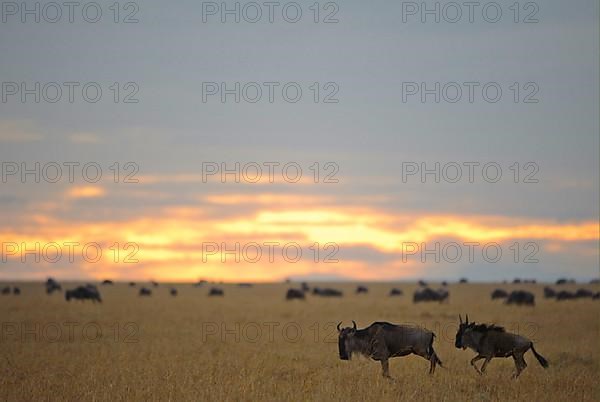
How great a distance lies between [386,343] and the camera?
56.6 ft

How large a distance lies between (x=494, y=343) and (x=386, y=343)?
103 inches

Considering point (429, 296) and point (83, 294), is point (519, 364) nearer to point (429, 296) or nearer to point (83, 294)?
point (429, 296)

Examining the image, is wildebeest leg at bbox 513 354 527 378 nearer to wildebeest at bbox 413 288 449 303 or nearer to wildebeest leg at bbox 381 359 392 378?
wildebeest leg at bbox 381 359 392 378

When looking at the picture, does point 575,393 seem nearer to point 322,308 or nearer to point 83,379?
point 83,379

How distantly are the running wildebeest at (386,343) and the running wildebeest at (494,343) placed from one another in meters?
1.12

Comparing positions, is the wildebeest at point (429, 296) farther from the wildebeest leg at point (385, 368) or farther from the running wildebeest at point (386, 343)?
the wildebeest leg at point (385, 368)

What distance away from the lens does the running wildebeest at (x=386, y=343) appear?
17.2 meters

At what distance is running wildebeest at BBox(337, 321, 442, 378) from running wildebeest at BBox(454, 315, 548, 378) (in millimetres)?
1115

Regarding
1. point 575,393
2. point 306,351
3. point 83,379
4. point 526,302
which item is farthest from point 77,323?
point 526,302

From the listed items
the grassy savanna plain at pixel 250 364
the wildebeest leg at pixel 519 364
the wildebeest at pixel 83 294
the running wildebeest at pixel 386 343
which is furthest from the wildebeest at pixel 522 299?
the running wildebeest at pixel 386 343

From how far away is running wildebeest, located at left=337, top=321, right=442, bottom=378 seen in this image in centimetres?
1717

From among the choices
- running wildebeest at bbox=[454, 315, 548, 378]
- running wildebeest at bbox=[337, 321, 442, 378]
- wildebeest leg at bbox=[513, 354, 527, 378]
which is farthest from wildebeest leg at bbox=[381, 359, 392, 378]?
wildebeest leg at bbox=[513, 354, 527, 378]

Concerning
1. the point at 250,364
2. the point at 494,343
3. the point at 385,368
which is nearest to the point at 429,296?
the point at 250,364

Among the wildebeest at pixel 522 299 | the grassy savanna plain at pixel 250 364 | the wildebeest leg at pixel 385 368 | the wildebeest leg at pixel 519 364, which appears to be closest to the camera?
the grassy savanna plain at pixel 250 364
